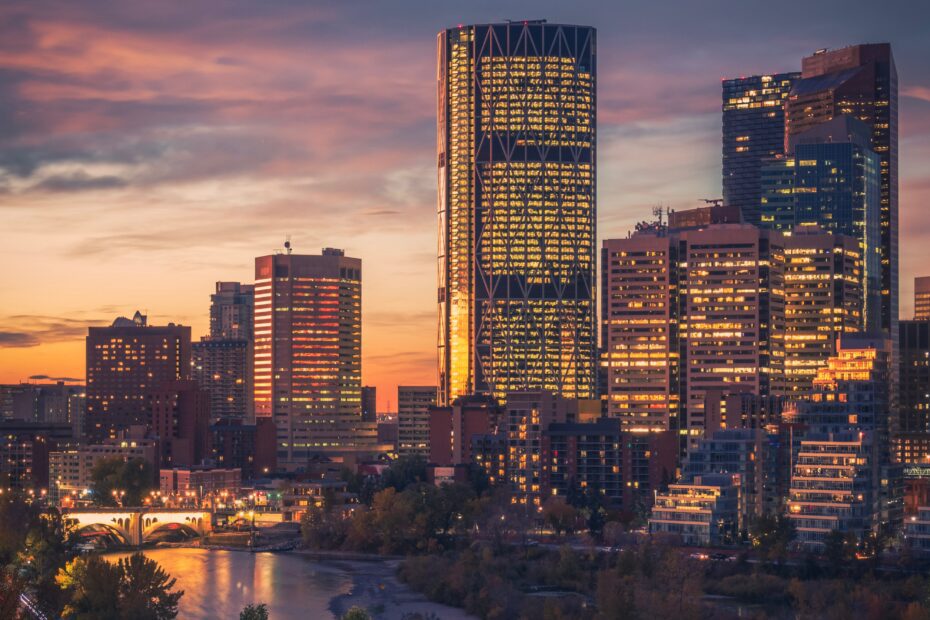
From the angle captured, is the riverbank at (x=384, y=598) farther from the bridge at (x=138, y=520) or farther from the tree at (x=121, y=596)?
the bridge at (x=138, y=520)

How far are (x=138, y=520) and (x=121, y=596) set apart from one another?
83.6 meters

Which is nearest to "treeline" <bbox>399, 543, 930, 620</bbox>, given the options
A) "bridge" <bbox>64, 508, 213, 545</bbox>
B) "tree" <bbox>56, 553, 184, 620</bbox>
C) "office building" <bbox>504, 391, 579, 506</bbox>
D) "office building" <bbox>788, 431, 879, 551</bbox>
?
"office building" <bbox>788, 431, 879, 551</bbox>

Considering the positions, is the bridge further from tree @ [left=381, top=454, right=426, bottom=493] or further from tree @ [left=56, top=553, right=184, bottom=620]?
tree @ [left=56, top=553, right=184, bottom=620]

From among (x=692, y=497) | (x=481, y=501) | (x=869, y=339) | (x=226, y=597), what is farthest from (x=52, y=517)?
(x=869, y=339)

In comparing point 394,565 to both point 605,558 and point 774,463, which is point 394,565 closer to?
point 605,558

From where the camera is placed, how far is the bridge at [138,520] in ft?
574

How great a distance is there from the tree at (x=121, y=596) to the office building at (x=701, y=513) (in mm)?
56948

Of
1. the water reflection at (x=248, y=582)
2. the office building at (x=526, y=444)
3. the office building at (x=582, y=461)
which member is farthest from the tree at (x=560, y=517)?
the water reflection at (x=248, y=582)

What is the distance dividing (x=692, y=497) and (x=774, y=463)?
13.6 metres

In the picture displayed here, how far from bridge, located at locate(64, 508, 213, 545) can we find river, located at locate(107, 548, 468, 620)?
7.50 m

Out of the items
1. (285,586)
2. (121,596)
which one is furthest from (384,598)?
(121,596)

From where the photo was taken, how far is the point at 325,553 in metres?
165

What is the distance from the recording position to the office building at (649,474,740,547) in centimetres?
14175

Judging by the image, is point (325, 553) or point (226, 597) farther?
point (325, 553)
